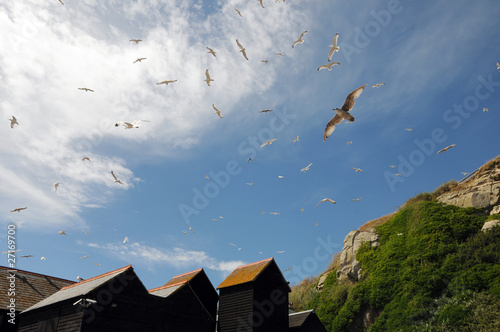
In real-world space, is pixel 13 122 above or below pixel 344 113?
above

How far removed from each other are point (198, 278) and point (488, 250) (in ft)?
83.4

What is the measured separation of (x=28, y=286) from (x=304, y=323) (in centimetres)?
2230

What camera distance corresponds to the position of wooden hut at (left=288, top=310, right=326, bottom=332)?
1259 inches

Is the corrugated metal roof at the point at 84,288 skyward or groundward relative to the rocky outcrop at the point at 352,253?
skyward

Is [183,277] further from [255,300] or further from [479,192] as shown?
[479,192]

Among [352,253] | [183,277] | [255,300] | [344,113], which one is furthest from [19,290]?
[352,253]

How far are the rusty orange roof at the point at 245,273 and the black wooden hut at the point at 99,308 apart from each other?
782cm

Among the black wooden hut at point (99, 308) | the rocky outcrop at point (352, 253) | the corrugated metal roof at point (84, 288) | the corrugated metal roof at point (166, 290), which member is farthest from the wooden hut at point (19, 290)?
the rocky outcrop at point (352, 253)

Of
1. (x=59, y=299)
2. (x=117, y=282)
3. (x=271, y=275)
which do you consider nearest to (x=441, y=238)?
(x=271, y=275)

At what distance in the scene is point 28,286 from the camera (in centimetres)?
2888

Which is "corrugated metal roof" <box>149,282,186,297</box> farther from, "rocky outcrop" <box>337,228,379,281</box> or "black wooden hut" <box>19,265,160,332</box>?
"rocky outcrop" <box>337,228,379,281</box>

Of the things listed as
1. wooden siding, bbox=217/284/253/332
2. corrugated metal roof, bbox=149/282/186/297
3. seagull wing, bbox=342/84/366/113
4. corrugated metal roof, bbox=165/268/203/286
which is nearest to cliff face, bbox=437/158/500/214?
wooden siding, bbox=217/284/253/332

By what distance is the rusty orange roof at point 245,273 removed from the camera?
2979cm

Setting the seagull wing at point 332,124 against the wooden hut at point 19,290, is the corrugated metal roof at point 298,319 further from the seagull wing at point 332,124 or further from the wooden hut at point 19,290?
the seagull wing at point 332,124
